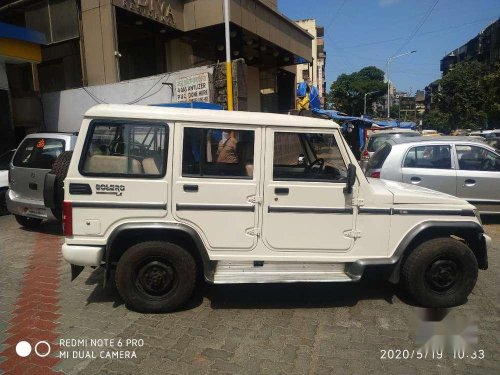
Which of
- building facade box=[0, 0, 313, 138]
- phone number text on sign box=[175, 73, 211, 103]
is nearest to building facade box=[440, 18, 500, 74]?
building facade box=[0, 0, 313, 138]

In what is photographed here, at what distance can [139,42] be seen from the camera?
1633cm

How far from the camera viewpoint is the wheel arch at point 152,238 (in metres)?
3.65

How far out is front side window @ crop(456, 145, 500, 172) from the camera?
7129mm

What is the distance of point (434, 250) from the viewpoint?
3.83m

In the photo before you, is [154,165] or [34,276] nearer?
[154,165]

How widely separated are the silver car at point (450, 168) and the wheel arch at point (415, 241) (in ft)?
10.2

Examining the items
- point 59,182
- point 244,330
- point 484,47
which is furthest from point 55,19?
point 484,47

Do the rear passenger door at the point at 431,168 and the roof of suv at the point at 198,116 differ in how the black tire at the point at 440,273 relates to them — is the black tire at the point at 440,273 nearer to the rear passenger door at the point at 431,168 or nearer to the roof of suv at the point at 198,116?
the roof of suv at the point at 198,116

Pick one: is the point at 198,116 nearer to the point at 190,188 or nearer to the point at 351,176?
the point at 190,188

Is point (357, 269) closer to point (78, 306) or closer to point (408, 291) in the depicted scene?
point (408, 291)

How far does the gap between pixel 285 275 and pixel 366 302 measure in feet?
3.40

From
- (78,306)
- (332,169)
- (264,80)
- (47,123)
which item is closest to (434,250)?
(332,169)

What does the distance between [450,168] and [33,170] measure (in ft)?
24.6
